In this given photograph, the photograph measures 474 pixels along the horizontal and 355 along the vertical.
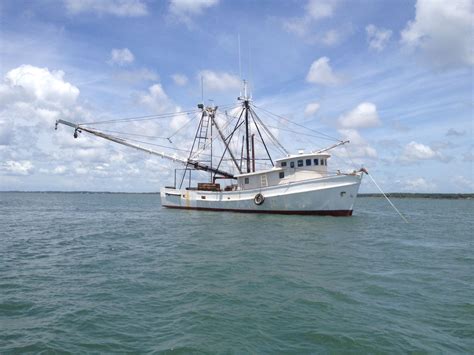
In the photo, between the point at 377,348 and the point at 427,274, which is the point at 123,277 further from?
the point at 427,274

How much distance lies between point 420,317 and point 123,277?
857cm

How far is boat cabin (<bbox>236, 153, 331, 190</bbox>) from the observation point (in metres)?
33.2

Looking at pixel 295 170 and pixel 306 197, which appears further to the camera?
pixel 295 170

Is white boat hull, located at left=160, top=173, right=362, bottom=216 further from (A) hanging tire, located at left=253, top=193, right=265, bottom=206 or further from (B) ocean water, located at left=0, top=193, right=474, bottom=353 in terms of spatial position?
(B) ocean water, located at left=0, top=193, right=474, bottom=353

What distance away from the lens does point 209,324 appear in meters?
7.62

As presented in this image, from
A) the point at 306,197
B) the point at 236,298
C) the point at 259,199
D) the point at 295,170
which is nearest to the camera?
the point at 236,298

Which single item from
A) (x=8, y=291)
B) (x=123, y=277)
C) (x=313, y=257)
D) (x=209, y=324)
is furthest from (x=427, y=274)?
(x=8, y=291)

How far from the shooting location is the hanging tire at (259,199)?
35669 millimetres

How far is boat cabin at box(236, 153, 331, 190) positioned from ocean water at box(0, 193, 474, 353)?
16122 millimetres

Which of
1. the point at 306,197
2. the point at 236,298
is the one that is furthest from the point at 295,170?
the point at 236,298

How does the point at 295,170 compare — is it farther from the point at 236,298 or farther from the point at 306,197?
the point at 236,298

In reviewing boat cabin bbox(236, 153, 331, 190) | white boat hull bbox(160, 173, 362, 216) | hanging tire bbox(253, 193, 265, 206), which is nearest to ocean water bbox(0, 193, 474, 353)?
white boat hull bbox(160, 173, 362, 216)

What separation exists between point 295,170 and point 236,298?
25526 mm

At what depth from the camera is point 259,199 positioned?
118 feet
